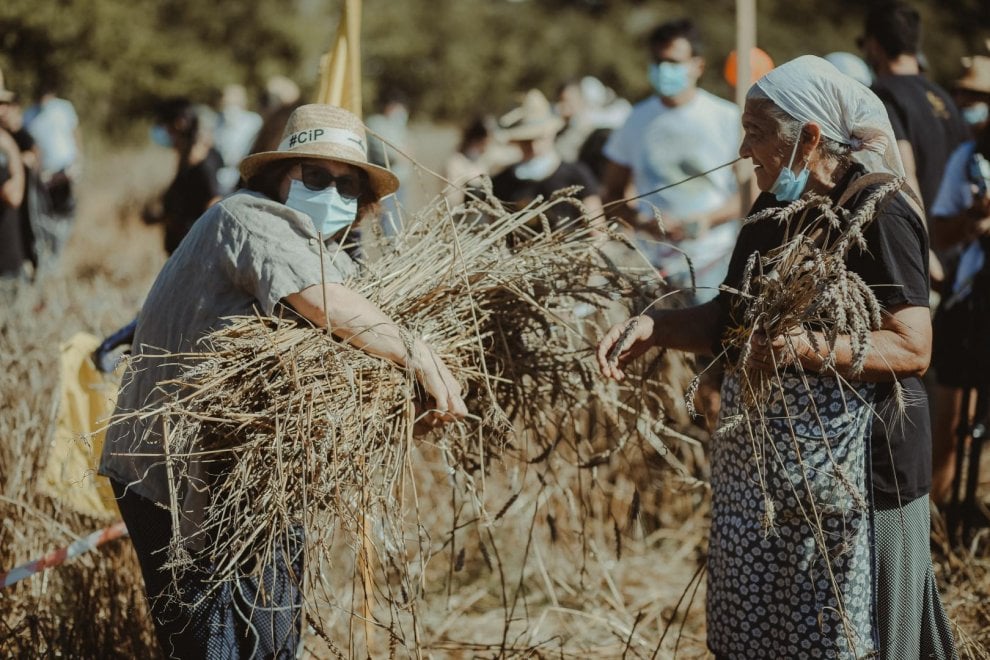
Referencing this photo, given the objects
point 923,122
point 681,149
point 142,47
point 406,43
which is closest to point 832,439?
point 923,122

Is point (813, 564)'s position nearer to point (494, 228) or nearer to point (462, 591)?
point (494, 228)

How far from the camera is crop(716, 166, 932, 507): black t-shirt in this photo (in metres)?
2.09

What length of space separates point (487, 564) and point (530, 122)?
3.04 meters

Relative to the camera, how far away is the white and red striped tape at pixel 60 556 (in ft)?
9.43

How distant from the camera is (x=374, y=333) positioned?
2318mm

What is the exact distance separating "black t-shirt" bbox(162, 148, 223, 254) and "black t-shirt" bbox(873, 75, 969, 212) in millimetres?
3373

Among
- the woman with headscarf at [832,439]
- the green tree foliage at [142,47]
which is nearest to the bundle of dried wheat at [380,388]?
the woman with headscarf at [832,439]

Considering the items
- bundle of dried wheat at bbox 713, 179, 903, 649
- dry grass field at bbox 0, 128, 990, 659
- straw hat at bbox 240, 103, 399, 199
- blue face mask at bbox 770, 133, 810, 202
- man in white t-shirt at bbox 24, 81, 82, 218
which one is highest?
man in white t-shirt at bbox 24, 81, 82, 218

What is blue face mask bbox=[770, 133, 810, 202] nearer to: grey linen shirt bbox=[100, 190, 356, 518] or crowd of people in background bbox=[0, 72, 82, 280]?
grey linen shirt bbox=[100, 190, 356, 518]

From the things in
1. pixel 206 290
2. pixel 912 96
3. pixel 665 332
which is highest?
pixel 912 96

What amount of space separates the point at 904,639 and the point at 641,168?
3.22 m

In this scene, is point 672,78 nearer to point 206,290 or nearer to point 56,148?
point 206,290

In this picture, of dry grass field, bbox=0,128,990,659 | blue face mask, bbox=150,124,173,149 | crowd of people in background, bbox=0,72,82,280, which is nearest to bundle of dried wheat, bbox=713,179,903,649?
dry grass field, bbox=0,128,990,659

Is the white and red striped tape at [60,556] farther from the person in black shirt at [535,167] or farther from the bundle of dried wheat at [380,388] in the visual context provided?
the person in black shirt at [535,167]
